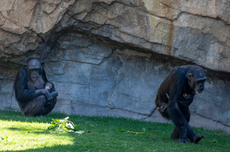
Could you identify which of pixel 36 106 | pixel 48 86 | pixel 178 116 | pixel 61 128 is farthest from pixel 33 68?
pixel 178 116

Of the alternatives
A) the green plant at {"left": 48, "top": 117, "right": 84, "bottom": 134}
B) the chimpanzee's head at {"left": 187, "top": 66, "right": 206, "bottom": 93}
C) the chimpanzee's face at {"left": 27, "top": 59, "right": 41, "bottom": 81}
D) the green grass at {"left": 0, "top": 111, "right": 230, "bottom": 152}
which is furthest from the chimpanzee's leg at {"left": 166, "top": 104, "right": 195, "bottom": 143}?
the chimpanzee's face at {"left": 27, "top": 59, "right": 41, "bottom": 81}

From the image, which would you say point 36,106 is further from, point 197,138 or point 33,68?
point 197,138

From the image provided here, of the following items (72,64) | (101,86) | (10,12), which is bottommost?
(101,86)

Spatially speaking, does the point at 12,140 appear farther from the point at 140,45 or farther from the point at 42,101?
the point at 140,45

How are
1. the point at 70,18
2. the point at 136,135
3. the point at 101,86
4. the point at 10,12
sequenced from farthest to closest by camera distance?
1. the point at 101,86
2. the point at 70,18
3. the point at 10,12
4. the point at 136,135

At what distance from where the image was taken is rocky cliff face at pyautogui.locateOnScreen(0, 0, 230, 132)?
754 centimetres

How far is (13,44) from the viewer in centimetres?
758

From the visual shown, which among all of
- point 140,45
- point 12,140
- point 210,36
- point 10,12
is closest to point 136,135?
point 12,140

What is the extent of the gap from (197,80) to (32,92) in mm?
3496

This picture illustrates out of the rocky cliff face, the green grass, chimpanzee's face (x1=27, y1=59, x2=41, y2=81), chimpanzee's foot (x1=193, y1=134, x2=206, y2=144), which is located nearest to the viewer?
the green grass

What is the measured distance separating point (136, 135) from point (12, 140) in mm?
→ 2147

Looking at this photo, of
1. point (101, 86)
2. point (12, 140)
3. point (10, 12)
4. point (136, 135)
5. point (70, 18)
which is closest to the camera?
point (12, 140)

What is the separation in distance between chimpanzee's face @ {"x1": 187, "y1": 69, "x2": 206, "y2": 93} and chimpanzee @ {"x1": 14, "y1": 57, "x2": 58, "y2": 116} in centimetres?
313

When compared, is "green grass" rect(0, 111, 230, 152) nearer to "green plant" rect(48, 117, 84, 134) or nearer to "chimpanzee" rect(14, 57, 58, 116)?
"green plant" rect(48, 117, 84, 134)
